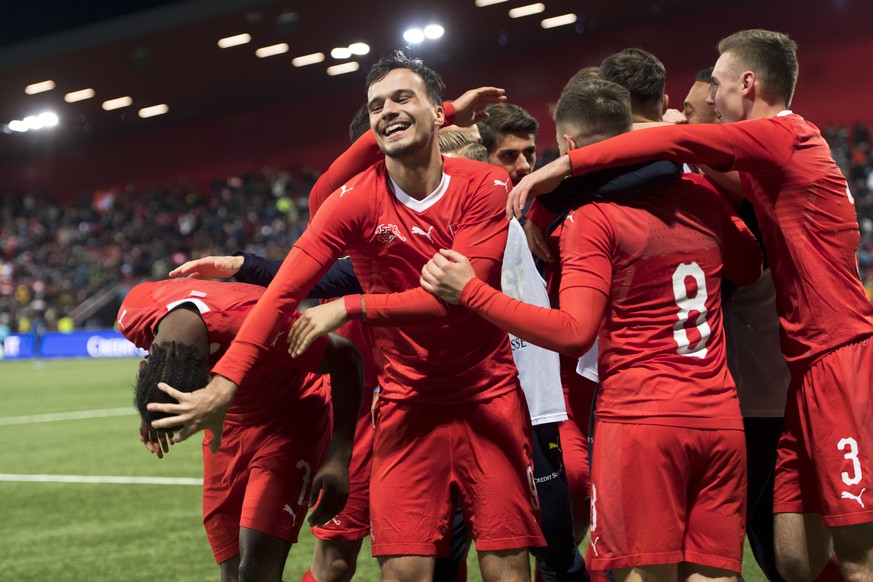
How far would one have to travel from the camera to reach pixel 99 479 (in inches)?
365

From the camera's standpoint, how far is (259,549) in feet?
13.0

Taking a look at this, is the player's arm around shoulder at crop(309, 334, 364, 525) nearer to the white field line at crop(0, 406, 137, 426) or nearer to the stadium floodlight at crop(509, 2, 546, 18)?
the white field line at crop(0, 406, 137, 426)

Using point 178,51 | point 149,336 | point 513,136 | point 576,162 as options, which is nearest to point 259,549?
point 149,336

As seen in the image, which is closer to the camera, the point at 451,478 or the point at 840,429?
the point at 840,429

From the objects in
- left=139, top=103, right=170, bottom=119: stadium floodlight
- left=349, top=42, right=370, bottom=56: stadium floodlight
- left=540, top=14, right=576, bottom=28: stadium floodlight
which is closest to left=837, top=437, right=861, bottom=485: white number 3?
left=540, top=14, right=576, bottom=28: stadium floodlight

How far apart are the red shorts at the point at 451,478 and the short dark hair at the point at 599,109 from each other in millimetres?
999

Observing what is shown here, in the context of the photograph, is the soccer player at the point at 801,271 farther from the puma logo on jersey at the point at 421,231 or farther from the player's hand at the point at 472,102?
the player's hand at the point at 472,102

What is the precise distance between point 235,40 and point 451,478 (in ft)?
80.3

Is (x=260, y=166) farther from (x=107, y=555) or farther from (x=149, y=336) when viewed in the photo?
(x=149, y=336)

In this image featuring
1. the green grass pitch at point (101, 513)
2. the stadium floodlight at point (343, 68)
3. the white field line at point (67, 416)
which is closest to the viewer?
the green grass pitch at point (101, 513)

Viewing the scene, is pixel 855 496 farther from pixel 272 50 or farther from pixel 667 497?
pixel 272 50

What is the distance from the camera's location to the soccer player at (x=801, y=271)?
124 inches

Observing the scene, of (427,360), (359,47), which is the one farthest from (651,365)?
(359,47)

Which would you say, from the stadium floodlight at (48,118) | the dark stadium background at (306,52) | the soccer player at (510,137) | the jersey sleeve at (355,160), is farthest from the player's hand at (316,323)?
the stadium floodlight at (48,118)
